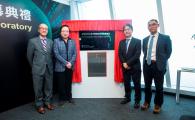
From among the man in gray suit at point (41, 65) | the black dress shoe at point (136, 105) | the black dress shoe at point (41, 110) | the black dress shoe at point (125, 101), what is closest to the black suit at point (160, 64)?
the black dress shoe at point (136, 105)

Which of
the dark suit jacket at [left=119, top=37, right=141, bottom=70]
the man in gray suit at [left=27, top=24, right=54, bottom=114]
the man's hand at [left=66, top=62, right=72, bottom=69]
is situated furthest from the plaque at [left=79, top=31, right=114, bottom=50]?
the man in gray suit at [left=27, top=24, right=54, bottom=114]

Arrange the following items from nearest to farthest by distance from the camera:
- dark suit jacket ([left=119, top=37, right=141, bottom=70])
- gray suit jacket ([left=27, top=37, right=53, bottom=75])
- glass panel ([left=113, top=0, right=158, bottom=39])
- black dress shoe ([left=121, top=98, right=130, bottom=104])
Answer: gray suit jacket ([left=27, top=37, right=53, bottom=75]) < dark suit jacket ([left=119, top=37, right=141, bottom=70]) < black dress shoe ([left=121, top=98, right=130, bottom=104]) < glass panel ([left=113, top=0, right=158, bottom=39])

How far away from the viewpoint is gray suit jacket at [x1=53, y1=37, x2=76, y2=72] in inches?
157

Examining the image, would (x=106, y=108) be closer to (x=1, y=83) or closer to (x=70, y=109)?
(x=70, y=109)

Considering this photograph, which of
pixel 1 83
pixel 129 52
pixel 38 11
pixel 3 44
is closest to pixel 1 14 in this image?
pixel 3 44

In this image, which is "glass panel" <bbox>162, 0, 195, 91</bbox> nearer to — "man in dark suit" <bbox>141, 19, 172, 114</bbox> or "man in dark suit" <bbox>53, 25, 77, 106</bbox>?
"man in dark suit" <bbox>141, 19, 172, 114</bbox>

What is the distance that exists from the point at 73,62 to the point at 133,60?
1.23 meters

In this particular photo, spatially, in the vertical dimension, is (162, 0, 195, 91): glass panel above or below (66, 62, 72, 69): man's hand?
above

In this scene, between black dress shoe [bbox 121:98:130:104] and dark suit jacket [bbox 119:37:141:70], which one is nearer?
dark suit jacket [bbox 119:37:141:70]

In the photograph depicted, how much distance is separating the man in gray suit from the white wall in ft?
2.54

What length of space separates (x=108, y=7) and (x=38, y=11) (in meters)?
2.15

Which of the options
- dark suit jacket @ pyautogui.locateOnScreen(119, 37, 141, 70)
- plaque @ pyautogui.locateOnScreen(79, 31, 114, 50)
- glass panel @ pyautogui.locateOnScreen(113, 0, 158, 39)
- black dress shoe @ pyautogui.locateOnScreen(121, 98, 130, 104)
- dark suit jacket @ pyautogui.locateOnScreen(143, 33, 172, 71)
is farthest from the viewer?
glass panel @ pyautogui.locateOnScreen(113, 0, 158, 39)

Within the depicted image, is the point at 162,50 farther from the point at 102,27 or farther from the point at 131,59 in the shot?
the point at 102,27

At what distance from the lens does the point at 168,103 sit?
4230 mm
